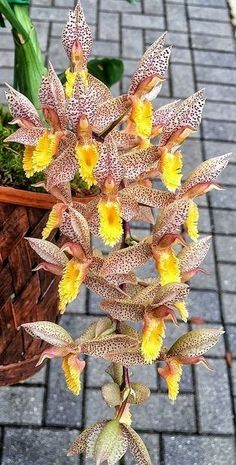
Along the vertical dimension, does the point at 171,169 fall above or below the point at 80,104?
below

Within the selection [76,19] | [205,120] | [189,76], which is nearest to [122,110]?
[76,19]

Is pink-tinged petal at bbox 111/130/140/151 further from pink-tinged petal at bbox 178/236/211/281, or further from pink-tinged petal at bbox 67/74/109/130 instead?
pink-tinged petal at bbox 178/236/211/281

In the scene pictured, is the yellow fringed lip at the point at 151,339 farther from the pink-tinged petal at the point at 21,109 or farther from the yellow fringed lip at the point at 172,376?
the pink-tinged petal at the point at 21,109

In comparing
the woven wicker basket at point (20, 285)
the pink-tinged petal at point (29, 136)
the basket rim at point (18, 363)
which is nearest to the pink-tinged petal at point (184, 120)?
the pink-tinged petal at point (29, 136)

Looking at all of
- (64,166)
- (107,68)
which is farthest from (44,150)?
(107,68)

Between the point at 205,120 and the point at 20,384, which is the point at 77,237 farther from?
the point at 205,120

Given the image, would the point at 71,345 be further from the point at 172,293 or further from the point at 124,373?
the point at 172,293
